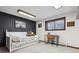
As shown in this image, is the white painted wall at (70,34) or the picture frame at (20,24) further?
the picture frame at (20,24)

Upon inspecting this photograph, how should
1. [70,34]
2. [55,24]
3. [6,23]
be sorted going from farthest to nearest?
[55,24]
[6,23]
[70,34]

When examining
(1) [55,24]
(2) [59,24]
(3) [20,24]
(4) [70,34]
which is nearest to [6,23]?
(3) [20,24]

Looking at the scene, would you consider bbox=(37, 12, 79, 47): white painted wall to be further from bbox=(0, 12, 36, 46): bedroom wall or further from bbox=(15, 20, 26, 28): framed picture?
bbox=(0, 12, 36, 46): bedroom wall

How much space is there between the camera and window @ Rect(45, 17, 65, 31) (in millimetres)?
4314

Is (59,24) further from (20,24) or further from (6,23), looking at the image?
(6,23)

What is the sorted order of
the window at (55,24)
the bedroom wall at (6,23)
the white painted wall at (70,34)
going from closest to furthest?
the white painted wall at (70,34) → the bedroom wall at (6,23) → the window at (55,24)

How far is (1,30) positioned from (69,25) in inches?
160

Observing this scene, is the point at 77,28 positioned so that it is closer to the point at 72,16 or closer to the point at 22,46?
the point at 72,16

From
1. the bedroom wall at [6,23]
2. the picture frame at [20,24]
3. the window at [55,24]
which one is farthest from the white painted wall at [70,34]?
the bedroom wall at [6,23]

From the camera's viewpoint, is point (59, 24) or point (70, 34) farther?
point (59, 24)

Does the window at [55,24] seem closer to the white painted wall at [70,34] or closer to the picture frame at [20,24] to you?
the white painted wall at [70,34]

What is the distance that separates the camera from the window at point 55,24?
4314mm

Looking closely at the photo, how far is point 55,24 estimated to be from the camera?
15.8 ft

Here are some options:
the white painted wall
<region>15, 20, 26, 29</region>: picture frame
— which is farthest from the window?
<region>15, 20, 26, 29</region>: picture frame
